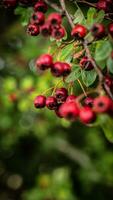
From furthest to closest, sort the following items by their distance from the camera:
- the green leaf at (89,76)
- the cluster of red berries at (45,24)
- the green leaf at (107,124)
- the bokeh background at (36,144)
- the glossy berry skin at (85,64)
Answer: the bokeh background at (36,144), the green leaf at (89,76), the glossy berry skin at (85,64), the cluster of red berries at (45,24), the green leaf at (107,124)

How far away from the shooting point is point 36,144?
25.7ft

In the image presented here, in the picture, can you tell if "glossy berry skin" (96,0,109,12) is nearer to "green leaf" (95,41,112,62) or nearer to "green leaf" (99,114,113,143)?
"green leaf" (95,41,112,62)

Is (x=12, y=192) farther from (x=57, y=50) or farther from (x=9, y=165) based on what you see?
(x=57, y=50)

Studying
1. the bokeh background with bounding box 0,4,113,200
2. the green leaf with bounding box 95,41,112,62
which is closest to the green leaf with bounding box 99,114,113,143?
the green leaf with bounding box 95,41,112,62

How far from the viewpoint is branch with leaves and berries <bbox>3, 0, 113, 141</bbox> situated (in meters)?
1.43

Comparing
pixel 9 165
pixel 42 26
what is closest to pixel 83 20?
pixel 42 26

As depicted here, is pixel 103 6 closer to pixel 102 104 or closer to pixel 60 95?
pixel 60 95

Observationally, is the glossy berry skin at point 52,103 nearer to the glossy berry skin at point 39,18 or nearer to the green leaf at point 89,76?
the green leaf at point 89,76

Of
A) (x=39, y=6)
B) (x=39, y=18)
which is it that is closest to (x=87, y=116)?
(x=39, y=18)

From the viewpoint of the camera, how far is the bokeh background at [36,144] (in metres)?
5.27

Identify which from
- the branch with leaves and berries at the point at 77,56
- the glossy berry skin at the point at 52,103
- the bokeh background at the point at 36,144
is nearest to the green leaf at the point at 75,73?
the branch with leaves and berries at the point at 77,56

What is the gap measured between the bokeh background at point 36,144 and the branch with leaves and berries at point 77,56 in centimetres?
247

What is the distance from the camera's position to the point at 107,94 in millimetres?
1485

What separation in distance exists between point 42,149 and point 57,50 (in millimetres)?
5369
